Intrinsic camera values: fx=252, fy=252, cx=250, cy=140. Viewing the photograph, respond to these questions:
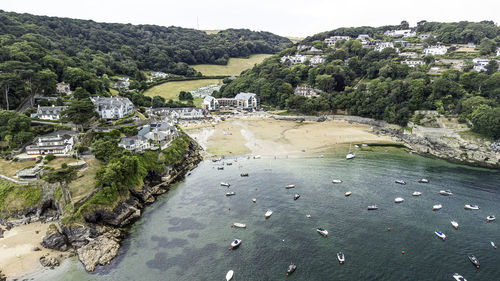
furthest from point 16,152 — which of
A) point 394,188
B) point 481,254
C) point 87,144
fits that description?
point 481,254

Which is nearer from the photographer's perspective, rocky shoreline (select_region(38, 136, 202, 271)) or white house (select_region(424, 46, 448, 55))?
rocky shoreline (select_region(38, 136, 202, 271))

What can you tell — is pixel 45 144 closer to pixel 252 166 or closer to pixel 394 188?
pixel 252 166

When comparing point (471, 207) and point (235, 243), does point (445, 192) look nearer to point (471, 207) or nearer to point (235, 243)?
point (471, 207)

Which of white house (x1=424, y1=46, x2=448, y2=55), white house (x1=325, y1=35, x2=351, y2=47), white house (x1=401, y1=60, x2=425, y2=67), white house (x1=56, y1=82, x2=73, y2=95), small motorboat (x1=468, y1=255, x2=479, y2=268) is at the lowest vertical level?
small motorboat (x1=468, y1=255, x2=479, y2=268)

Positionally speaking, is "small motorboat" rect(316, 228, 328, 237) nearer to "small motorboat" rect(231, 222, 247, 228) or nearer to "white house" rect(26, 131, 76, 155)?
"small motorboat" rect(231, 222, 247, 228)

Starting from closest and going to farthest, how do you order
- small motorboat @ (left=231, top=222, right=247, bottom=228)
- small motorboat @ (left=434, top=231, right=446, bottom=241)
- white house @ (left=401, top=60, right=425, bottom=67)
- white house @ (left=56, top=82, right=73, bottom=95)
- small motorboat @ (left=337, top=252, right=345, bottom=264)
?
small motorboat @ (left=337, top=252, right=345, bottom=264)
small motorboat @ (left=434, top=231, right=446, bottom=241)
small motorboat @ (left=231, top=222, right=247, bottom=228)
white house @ (left=56, top=82, right=73, bottom=95)
white house @ (left=401, top=60, right=425, bottom=67)

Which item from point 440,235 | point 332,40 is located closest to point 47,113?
point 440,235

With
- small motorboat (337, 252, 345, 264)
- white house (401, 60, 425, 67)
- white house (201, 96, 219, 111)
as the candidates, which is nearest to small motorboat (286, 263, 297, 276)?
small motorboat (337, 252, 345, 264)
